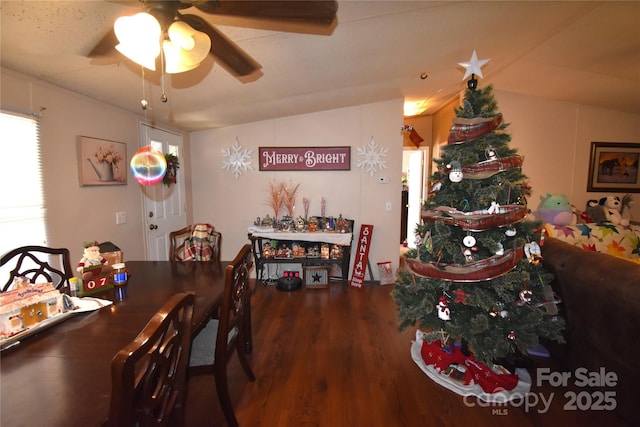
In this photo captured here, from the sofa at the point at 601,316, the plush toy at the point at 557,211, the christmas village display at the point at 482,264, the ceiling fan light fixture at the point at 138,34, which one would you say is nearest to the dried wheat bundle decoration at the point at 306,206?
the christmas village display at the point at 482,264

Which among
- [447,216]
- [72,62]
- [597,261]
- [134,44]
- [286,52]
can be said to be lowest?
[597,261]

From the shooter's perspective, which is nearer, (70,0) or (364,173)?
(70,0)

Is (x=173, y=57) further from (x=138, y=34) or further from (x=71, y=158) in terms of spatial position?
(x=71, y=158)

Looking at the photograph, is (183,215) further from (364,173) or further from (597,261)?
(597,261)

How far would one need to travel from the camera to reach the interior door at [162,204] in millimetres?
3174

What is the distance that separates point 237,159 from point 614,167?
5293mm

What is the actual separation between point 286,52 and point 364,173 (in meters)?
2.12

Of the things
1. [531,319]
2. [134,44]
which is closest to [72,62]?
[134,44]

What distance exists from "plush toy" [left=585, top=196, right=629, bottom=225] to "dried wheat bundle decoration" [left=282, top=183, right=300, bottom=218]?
151 inches

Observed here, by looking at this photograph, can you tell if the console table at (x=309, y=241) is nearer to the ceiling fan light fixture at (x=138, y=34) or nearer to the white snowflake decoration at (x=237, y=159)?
the white snowflake decoration at (x=237, y=159)

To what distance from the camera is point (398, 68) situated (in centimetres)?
276

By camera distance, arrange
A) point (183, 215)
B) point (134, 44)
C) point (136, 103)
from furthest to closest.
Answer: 1. point (183, 215)
2. point (136, 103)
3. point (134, 44)

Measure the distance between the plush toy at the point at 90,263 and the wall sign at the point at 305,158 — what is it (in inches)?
98.7

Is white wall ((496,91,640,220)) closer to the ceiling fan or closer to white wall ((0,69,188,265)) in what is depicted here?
the ceiling fan
